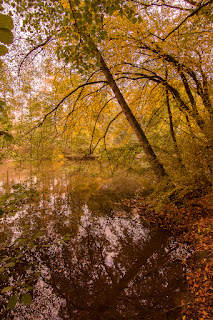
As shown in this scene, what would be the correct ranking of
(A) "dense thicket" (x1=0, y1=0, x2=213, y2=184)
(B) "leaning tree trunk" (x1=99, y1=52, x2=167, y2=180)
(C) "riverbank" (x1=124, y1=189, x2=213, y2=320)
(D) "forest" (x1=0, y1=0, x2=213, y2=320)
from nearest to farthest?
(C) "riverbank" (x1=124, y1=189, x2=213, y2=320) → (D) "forest" (x1=0, y1=0, x2=213, y2=320) → (A) "dense thicket" (x1=0, y1=0, x2=213, y2=184) → (B) "leaning tree trunk" (x1=99, y1=52, x2=167, y2=180)

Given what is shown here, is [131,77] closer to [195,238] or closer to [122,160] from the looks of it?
Answer: [122,160]

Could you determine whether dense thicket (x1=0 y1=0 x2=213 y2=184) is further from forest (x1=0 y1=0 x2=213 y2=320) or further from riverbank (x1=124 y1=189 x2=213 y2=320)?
riverbank (x1=124 y1=189 x2=213 y2=320)

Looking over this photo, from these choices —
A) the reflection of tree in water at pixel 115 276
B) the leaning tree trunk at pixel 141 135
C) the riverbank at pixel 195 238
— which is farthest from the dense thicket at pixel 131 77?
the reflection of tree in water at pixel 115 276

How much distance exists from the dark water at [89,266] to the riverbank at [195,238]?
11.0 inches

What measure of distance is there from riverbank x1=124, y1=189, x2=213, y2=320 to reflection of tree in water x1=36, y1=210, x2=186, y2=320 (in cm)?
35

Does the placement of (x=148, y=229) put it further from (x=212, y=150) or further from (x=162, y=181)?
(x=212, y=150)

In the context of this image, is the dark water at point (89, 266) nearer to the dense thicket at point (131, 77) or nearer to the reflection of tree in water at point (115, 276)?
the reflection of tree in water at point (115, 276)

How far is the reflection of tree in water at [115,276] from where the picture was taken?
3104 millimetres

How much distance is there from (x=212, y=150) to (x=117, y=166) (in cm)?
306

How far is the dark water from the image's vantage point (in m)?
3.07

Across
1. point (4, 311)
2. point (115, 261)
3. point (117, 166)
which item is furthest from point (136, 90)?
point (4, 311)

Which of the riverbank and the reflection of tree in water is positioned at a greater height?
the riverbank

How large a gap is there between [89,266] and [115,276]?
0.78 m

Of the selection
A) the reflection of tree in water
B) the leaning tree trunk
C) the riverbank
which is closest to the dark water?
the reflection of tree in water
